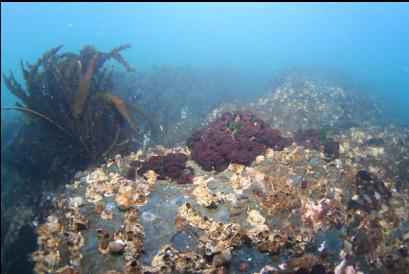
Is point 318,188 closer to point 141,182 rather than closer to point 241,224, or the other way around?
point 241,224

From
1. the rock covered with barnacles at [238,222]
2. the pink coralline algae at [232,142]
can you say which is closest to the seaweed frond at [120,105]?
the pink coralline algae at [232,142]

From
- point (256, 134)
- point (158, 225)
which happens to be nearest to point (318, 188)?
point (256, 134)

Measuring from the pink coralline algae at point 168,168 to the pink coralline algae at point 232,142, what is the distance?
46 centimetres

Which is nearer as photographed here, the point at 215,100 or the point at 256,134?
the point at 256,134

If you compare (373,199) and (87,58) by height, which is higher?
(87,58)

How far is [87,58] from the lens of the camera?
12.8 meters

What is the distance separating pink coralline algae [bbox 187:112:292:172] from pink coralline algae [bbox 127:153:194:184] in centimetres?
46

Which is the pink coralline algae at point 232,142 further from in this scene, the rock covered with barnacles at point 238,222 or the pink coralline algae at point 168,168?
the pink coralline algae at point 168,168

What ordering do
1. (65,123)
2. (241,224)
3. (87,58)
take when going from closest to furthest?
(241,224) → (65,123) → (87,58)

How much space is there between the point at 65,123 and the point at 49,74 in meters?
2.56

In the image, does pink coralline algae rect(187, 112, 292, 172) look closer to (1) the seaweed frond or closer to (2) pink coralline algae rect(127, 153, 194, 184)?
(2) pink coralline algae rect(127, 153, 194, 184)

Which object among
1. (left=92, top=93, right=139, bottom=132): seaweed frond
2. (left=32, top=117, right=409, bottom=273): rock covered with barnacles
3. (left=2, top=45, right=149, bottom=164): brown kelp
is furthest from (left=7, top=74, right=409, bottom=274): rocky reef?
(left=2, top=45, right=149, bottom=164): brown kelp

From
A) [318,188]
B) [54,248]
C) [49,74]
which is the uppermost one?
[49,74]

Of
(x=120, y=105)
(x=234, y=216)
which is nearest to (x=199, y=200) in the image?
(x=234, y=216)
